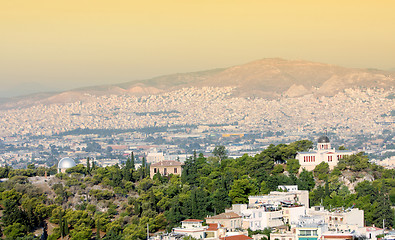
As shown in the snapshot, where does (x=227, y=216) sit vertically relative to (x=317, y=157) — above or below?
below

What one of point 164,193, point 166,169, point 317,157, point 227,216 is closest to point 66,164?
point 166,169

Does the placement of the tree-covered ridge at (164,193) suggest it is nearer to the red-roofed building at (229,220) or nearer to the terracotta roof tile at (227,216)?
the terracotta roof tile at (227,216)

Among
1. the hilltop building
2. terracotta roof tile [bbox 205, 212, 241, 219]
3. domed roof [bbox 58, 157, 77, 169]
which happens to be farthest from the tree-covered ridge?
domed roof [bbox 58, 157, 77, 169]

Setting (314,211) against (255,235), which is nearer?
(255,235)

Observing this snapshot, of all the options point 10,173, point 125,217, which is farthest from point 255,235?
point 10,173

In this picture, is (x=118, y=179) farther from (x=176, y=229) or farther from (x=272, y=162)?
(x=176, y=229)

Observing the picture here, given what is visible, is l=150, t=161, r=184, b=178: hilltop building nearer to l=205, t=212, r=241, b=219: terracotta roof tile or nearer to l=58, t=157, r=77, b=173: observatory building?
l=58, t=157, r=77, b=173: observatory building

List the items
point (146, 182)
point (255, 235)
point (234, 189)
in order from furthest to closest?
point (146, 182), point (234, 189), point (255, 235)

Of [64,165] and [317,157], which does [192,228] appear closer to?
[317,157]
